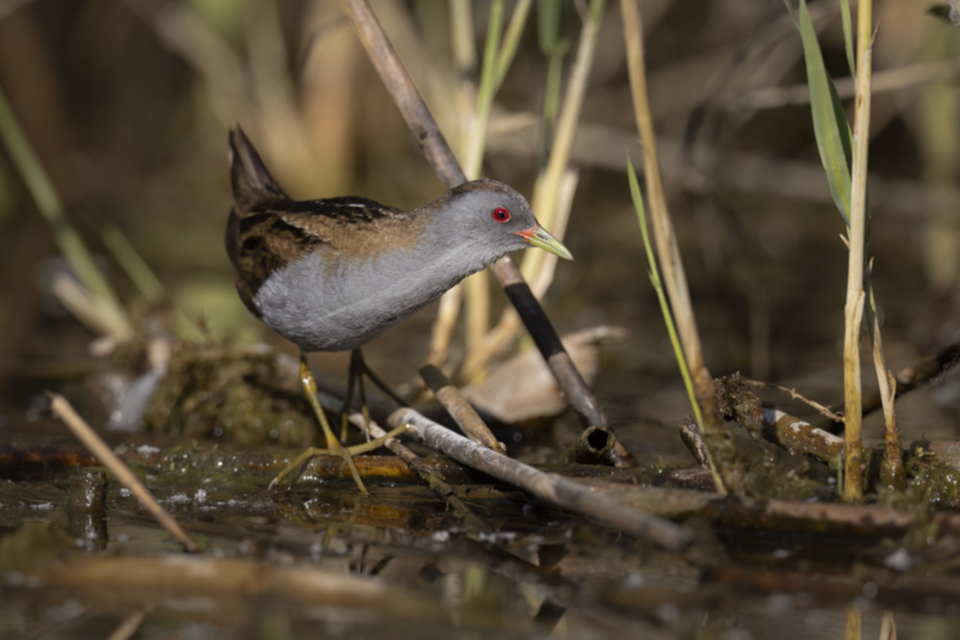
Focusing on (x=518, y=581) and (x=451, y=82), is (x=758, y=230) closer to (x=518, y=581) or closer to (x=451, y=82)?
(x=451, y=82)

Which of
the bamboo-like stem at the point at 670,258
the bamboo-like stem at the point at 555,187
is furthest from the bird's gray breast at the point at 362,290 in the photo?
the bamboo-like stem at the point at 555,187

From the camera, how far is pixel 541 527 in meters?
2.74

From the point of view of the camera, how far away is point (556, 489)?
2389 mm

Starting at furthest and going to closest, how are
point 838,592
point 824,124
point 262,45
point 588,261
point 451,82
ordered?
point 262,45, point 588,261, point 451,82, point 824,124, point 838,592

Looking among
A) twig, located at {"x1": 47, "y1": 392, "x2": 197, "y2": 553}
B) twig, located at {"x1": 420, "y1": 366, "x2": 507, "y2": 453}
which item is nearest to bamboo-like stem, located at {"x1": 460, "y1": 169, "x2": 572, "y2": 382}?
twig, located at {"x1": 420, "y1": 366, "x2": 507, "y2": 453}

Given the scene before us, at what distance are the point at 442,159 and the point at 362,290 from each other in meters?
0.66

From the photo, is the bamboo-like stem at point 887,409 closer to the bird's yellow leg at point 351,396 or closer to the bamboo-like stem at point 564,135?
the bamboo-like stem at point 564,135

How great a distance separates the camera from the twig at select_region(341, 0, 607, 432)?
11.0 ft

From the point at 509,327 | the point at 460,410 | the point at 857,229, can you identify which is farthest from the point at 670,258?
the point at 509,327

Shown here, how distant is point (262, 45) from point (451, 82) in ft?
7.91

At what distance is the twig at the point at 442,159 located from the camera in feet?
11.0

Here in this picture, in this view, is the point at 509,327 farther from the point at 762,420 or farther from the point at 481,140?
the point at 762,420

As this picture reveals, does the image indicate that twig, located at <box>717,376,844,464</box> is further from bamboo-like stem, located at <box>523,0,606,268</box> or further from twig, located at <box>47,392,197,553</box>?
twig, located at <box>47,392,197,553</box>

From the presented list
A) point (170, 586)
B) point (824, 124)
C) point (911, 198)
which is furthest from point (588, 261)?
point (170, 586)
